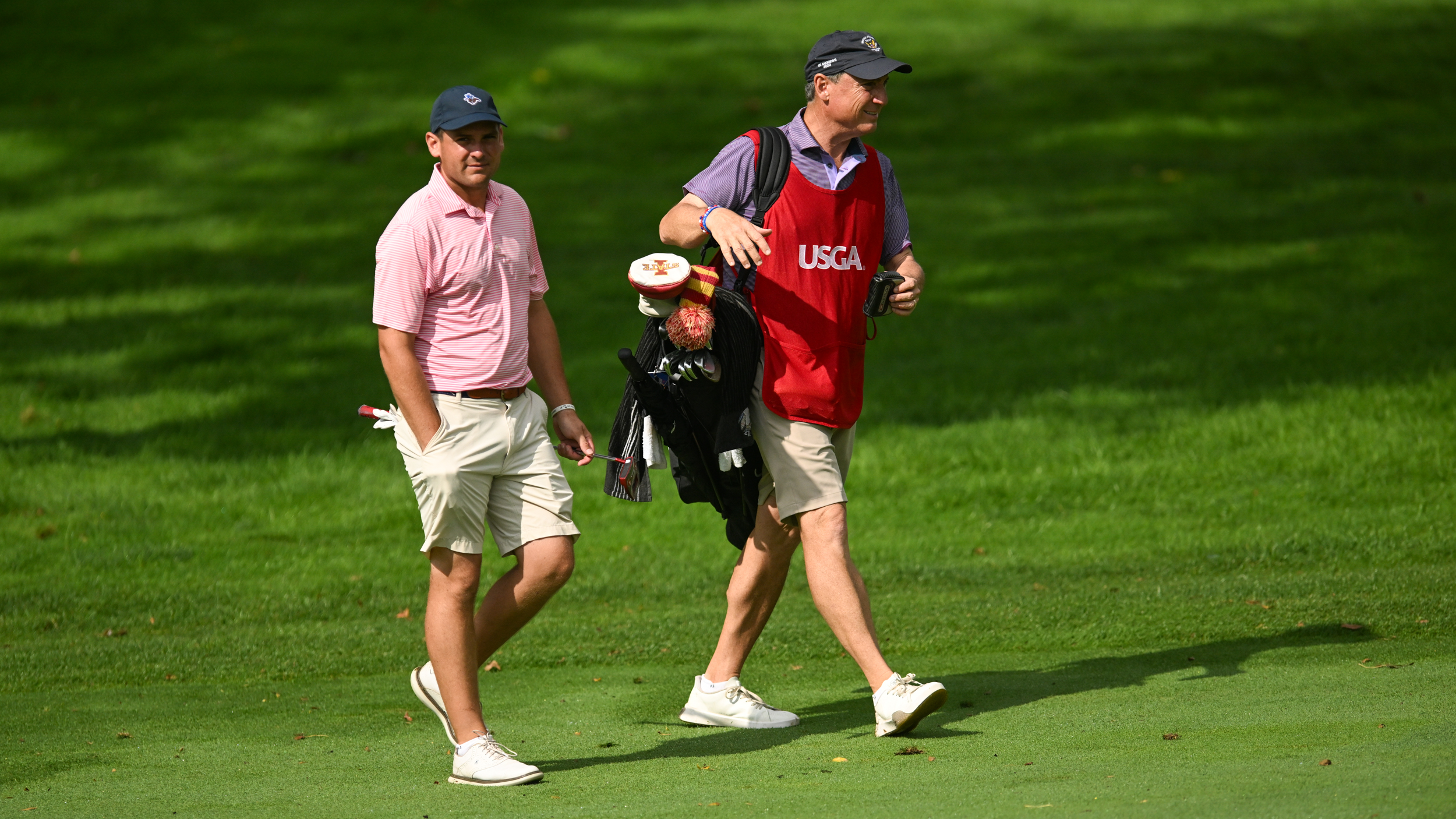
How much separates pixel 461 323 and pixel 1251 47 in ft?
67.8

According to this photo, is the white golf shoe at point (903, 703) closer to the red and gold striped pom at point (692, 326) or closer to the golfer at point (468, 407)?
the golfer at point (468, 407)

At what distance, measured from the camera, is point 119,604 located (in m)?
8.66

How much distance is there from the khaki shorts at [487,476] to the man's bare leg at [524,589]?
4cm

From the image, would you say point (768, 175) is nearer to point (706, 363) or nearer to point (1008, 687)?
point (706, 363)

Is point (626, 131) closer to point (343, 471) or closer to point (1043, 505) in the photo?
point (343, 471)

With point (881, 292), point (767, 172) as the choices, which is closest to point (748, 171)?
point (767, 172)

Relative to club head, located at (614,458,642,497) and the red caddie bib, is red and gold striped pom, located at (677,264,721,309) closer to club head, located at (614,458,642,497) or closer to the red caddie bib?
the red caddie bib

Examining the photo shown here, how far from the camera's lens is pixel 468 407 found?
4797 millimetres

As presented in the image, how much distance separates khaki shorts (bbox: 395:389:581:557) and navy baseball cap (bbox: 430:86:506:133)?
852 mm

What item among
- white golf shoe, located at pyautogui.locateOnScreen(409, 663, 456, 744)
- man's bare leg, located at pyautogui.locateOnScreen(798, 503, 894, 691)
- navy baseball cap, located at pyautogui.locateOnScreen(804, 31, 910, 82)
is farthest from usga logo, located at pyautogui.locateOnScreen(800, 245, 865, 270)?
white golf shoe, located at pyautogui.locateOnScreen(409, 663, 456, 744)

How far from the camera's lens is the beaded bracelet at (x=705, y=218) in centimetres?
506

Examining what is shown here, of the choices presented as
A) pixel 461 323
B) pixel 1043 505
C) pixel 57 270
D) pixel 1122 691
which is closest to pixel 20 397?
pixel 57 270

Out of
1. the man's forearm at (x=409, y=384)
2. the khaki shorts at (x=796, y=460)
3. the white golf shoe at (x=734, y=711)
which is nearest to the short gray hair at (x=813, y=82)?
the khaki shorts at (x=796, y=460)

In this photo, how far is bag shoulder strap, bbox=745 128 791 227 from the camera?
5324 millimetres
